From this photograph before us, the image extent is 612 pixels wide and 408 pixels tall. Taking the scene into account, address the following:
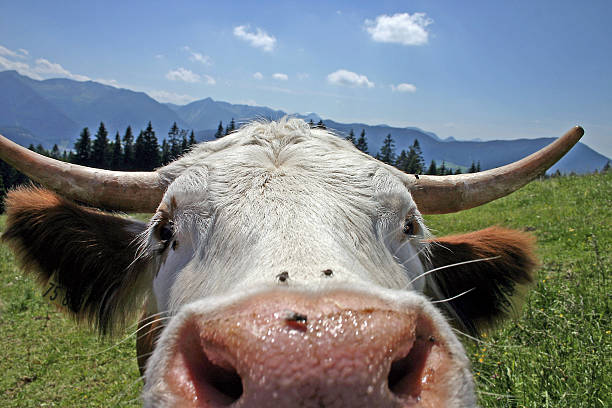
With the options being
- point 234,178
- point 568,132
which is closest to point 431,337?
point 234,178

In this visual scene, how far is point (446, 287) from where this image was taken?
342 centimetres

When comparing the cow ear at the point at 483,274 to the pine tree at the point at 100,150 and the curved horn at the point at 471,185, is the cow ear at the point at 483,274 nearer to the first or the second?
the curved horn at the point at 471,185

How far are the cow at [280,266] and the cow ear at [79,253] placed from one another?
0.01 m

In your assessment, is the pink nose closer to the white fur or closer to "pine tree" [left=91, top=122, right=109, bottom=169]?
the white fur

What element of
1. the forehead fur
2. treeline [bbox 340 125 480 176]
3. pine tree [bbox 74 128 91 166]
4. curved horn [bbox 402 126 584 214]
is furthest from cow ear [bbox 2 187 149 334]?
pine tree [bbox 74 128 91 166]

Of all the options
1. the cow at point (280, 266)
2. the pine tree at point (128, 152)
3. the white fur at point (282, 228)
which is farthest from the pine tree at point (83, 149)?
the white fur at point (282, 228)

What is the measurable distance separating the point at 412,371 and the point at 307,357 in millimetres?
390

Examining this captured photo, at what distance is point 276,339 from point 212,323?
0.77 feet

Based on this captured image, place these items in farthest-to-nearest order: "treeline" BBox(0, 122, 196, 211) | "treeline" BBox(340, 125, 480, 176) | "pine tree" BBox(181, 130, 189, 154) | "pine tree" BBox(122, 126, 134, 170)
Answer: "pine tree" BBox(122, 126, 134, 170) → "treeline" BBox(0, 122, 196, 211) → "treeline" BBox(340, 125, 480, 176) → "pine tree" BBox(181, 130, 189, 154)

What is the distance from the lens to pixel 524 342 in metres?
4.35

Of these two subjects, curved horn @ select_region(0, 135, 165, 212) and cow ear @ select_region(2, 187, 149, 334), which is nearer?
curved horn @ select_region(0, 135, 165, 212)

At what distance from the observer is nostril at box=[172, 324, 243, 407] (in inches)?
44.4

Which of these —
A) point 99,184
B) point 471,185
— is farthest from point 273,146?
point 471,185

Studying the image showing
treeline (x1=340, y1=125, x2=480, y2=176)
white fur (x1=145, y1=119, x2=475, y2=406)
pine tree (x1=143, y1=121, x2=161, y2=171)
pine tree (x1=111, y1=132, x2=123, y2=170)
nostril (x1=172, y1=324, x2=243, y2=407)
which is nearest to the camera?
nostril (x1=172, y1=324, x2=243, y2=407)
